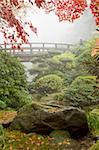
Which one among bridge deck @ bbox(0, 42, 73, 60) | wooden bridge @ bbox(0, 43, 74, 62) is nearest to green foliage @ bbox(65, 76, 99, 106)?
bridge deck @ bbox(0, 42, 73, 60)

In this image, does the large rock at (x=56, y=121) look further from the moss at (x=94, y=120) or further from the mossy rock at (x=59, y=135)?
the moss at (x=94, y=120)

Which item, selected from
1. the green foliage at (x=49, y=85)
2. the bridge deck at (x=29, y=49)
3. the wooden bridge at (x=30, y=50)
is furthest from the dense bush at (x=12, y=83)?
the wooden bridge at (x=30, y=50)

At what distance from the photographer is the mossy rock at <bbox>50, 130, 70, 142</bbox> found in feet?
31.2

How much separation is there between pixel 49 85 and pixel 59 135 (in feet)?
29.2

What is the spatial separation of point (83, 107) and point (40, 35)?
242 ft

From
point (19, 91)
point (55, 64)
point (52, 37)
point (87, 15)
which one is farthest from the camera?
point (52, 37)

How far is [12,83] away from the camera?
13984mm

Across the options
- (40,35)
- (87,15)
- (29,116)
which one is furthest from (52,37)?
(29,116)

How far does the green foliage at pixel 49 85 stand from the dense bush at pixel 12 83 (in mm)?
3573

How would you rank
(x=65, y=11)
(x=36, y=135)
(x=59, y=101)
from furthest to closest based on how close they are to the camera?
1. (x=59, y=101)
2. (x=36, y=135)
3. (x=65, y=11)

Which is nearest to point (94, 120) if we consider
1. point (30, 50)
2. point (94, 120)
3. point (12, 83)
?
point (94, 120)

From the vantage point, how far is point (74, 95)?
48.3 feet

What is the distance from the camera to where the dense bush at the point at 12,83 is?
13758mm

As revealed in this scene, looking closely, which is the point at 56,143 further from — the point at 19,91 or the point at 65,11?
the point at 19,91
